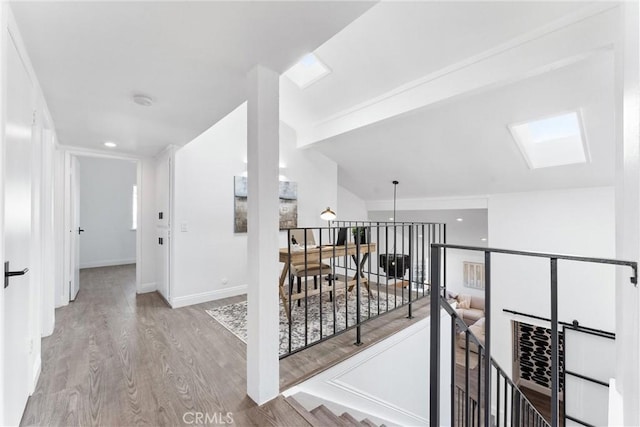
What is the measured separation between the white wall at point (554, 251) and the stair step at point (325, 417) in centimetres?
427

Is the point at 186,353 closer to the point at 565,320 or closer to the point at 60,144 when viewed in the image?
the point at 60,144

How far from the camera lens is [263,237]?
69.3 inches

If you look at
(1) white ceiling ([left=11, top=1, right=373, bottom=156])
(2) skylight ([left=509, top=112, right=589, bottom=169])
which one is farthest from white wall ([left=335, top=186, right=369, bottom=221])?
(1) white ceiling ([left=11, top=1, right=373, bottom=156])

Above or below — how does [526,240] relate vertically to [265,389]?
above

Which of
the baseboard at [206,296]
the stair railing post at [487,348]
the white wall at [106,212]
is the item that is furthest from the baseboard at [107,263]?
the stair railing post at [487,348]

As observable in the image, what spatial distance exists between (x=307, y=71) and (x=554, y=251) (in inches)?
189

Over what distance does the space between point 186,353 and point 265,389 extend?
1.02m

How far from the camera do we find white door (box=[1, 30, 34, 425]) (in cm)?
125

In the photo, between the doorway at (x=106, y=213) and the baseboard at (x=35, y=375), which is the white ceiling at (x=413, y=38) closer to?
the baseboard at (x=35, y=375)

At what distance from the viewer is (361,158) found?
525cm

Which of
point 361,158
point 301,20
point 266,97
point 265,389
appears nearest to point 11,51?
point 266,97

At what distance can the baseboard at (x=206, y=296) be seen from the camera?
11.6ft

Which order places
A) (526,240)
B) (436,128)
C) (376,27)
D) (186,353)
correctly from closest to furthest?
1. (186,353)
2. (376,27)
3. (436,128)
4. (526,240)

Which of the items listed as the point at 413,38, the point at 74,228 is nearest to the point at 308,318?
the point at 413,38
